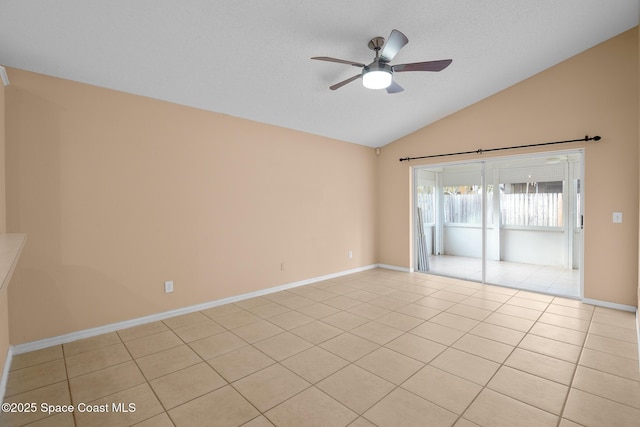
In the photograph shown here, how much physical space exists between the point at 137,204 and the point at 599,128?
5.46 meters

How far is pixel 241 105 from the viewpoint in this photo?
3777 millimetres

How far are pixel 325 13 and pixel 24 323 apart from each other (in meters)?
3.72

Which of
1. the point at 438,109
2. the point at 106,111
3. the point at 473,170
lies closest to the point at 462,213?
the point at 473,170

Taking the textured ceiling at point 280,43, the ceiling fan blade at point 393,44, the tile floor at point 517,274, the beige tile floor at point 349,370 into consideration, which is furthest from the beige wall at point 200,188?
the ceiling fan blade at point 393,44

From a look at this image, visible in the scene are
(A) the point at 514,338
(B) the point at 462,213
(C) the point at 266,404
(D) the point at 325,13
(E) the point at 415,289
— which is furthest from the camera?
(B) the point at 462,213

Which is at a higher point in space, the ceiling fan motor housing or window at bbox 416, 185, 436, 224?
the ceiling fan motor housing

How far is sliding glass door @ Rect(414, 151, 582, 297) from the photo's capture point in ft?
18.1

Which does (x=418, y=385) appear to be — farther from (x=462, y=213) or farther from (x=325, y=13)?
(x=462, y=213)

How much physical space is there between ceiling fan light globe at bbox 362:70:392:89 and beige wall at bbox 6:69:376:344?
1970mm

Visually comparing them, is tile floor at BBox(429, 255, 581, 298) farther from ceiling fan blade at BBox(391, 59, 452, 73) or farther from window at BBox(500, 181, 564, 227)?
ceiling fan blade at BBox(391, 59, 452, 73)

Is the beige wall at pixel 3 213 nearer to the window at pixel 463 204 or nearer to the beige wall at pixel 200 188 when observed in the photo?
the beige wall at pixel 200 188

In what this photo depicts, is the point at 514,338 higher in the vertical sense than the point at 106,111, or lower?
lower

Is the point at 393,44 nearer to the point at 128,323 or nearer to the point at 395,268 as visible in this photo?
the point at 128,323

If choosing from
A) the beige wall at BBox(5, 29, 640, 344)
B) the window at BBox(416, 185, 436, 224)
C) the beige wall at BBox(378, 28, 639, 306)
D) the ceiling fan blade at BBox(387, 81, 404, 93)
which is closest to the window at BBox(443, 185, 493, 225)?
the window at BBox(416, 185, 436, 224)
